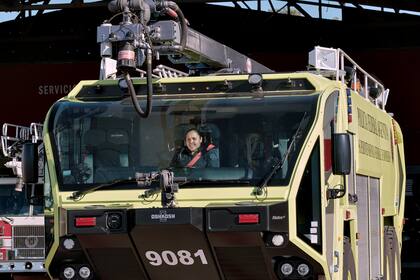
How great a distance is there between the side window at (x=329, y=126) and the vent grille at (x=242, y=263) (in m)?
0.94

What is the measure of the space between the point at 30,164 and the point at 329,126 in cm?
276

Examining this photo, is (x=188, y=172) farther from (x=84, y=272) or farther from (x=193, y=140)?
(x=84, y=272)

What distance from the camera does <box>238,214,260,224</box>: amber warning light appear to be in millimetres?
8375

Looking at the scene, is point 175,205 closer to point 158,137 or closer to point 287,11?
point 158,137

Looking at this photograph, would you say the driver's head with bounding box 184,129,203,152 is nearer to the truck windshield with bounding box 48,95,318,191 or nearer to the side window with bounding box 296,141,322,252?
the truck windshield with bounding box 48,95,318,191

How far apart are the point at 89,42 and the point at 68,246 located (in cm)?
1997

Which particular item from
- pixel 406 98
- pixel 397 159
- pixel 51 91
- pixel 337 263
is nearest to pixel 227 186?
pixel 337 263

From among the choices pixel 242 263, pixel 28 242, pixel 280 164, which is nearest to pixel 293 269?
pixel 242 263

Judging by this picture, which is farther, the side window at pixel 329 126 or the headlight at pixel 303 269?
the side window at pixel 329 126

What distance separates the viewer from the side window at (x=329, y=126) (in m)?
8.89

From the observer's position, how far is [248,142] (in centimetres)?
888

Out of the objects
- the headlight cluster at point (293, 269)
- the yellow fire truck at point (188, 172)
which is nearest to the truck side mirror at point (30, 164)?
the yellow fire truck at point (188, 172)

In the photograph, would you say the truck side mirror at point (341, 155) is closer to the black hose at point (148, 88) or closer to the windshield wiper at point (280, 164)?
the windshield wiper at point (280, 164)

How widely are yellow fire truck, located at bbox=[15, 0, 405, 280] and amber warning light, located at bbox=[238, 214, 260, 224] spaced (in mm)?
17
